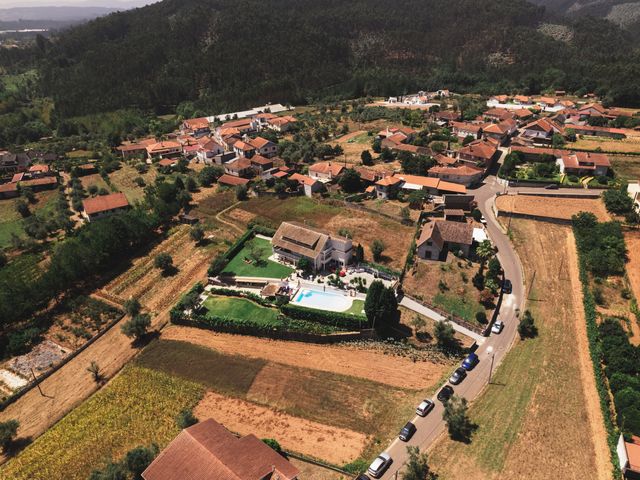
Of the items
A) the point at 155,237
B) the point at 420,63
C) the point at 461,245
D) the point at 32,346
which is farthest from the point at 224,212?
the point at 420,63

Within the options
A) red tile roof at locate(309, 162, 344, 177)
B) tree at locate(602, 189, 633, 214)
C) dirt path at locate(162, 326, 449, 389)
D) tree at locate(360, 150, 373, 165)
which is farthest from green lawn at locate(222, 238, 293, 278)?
tree at locate(602, 189, 633, 214)

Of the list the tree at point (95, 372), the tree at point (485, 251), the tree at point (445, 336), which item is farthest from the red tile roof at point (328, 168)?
the tree at point (95, 372)

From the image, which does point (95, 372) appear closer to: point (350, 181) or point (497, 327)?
point (497, 327)

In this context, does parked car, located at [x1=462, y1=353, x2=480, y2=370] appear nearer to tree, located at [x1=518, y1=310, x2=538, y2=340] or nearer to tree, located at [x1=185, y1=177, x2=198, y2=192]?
tree, located at [x1=518, y1=310, x2=538, y2=340]

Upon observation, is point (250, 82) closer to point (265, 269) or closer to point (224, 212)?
point (224, 212)

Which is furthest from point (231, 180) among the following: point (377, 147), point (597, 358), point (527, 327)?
point (597, 358)
